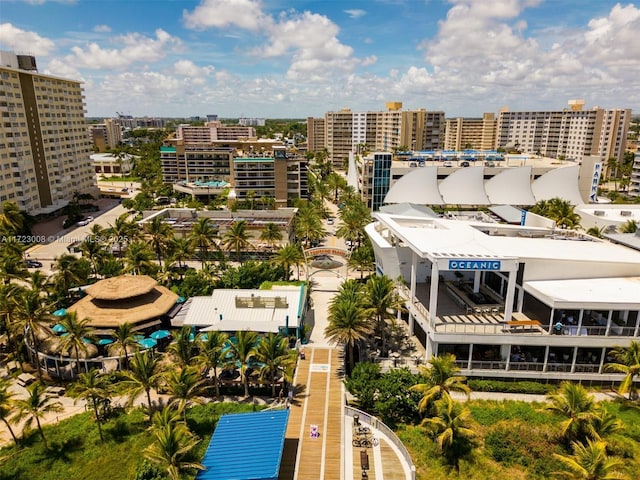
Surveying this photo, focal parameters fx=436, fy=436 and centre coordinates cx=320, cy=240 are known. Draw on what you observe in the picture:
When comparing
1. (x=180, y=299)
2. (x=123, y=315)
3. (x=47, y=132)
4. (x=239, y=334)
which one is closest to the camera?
(x=239, y=334)

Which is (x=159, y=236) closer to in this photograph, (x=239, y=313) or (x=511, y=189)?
(x=239, y=313)

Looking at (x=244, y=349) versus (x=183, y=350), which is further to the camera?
(x=244, y=349)

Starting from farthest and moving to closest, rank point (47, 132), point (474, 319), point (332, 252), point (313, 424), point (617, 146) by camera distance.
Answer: point (617, 146) < point (47, 132) < point (332, 252) < point (474, 319) < point (313, 424)

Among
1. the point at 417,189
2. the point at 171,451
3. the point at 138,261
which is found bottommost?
the point at 171,451

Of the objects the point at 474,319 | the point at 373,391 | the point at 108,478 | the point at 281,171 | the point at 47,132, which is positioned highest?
the point at 47,132

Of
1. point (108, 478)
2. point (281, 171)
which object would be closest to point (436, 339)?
point (108, 478)

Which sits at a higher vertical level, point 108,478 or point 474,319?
point 474,319

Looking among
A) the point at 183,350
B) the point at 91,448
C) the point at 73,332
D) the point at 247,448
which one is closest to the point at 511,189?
the point at 183,350

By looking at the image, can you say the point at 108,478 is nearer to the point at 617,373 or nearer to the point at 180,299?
the point at 180,299
